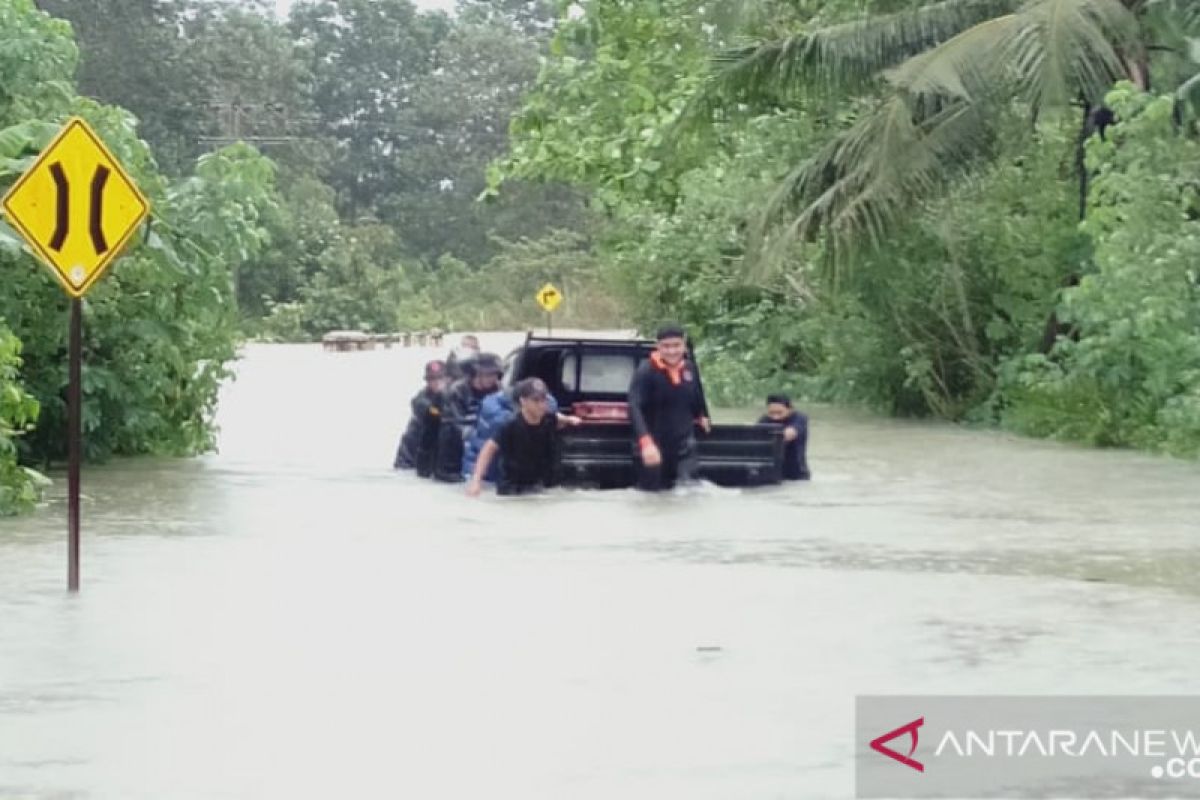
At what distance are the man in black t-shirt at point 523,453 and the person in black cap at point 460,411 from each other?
160 cm

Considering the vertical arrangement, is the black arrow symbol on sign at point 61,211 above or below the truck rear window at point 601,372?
above

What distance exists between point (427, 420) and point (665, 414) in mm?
4093

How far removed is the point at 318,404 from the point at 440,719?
113 ft

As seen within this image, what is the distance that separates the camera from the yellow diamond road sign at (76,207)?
47.1 feet

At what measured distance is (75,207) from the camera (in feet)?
47.6

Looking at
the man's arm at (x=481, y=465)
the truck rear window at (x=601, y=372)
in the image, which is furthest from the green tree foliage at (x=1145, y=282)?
the man's arm at (x=481, y=465)

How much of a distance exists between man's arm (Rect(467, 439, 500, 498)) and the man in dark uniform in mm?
1245

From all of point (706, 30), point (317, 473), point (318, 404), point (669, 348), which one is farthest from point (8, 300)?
point (318, 404)

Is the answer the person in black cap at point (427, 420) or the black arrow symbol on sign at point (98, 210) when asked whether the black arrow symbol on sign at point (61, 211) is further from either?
the person in black cap at point (427, 420)

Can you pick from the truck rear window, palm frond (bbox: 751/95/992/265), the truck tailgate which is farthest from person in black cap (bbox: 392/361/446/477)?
palm frond (bbox: 751/95/992/265)

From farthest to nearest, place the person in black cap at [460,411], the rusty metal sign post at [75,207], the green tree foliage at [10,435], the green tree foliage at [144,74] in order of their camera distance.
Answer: the green tree foliage at [144,74]
the person in black cap at [460,411]
the green tree foliage at [10,435]
the rusty metal sign post at [75,207]

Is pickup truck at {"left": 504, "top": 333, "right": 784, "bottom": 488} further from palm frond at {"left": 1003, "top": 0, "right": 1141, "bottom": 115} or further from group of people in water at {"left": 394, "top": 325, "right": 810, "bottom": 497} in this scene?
palm frond at {"left": 1003, "top": 0, "right": 1141, "bottom": 115}

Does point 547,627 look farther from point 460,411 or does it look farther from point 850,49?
point 850,49

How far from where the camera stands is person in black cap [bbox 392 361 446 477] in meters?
24.7
